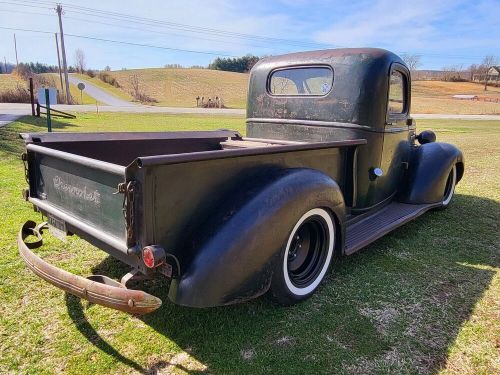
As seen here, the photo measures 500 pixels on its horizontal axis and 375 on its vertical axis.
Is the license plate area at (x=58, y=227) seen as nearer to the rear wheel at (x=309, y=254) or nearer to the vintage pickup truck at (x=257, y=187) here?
the vintage pickup truck at (x=257, y=187)

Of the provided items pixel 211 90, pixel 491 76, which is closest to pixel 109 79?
pixel 211 90

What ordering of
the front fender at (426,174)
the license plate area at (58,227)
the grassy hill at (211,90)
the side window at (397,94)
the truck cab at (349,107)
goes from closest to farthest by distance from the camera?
the license plate area at (58,227)
the truck cab at (349,107)
the side window at (397,94)
the front fender at (426,174)
the grassy hill at (211,90)

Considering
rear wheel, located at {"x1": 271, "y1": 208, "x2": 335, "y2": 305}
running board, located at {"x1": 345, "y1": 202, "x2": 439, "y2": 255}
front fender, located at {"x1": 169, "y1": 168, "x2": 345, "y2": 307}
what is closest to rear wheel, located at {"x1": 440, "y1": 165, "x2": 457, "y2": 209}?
running board, located at {"x1": 345, "y1": 202, "x2": 439, "y2": 255}

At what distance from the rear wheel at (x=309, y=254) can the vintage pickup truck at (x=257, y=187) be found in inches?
0.4

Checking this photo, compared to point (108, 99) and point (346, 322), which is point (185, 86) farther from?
point (346, 322)

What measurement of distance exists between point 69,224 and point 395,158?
3.25m

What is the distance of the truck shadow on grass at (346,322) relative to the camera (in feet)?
7.32

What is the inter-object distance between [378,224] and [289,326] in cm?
159

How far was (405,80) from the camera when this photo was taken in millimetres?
4191

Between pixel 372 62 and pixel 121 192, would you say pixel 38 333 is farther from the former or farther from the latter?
pixel 372 62

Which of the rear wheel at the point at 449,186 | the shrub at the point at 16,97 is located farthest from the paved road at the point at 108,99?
the rear wheel at the point at 449,186

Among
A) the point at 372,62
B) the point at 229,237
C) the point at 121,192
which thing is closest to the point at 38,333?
the point at 121,192

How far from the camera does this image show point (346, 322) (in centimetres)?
260

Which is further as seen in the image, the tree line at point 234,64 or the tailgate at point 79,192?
the tree line at point 234,64
